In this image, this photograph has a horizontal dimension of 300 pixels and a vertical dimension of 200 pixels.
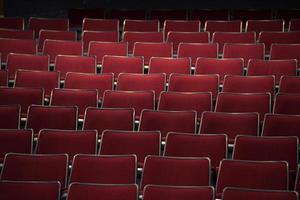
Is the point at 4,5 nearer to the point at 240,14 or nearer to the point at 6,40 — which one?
the point at 6,40

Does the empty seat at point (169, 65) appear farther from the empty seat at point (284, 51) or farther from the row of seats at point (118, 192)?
the row of seats at point (118, 192)

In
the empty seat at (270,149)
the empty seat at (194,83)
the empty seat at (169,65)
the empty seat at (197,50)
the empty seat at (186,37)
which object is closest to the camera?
the empty seat at (270,149)

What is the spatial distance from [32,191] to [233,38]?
0.93 meters

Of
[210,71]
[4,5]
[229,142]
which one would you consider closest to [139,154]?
[229,142]

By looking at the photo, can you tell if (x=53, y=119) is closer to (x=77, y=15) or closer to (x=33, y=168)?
(x=33, y=168)

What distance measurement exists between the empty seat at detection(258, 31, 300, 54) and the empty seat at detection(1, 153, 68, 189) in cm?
84

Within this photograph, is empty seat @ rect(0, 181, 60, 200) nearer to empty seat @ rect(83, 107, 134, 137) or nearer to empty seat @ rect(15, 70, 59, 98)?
empty seat @ rect(83, 107, 134, 137)

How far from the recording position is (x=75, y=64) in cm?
155

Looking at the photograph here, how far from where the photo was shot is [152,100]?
135cm

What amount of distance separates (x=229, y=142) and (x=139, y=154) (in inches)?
6.9

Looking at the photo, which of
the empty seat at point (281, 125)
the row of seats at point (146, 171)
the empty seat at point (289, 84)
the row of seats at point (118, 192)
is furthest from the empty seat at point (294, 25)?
the row of seats at point (118, 192)

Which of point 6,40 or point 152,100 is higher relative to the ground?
point 6,40

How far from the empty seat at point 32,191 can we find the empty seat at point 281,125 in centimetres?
45

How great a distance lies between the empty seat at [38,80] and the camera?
4.75ft
